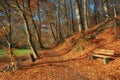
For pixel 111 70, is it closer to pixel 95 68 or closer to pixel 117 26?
pixel 95 68

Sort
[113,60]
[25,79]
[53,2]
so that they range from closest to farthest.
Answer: [25,79] → [113,60] → [53,2]

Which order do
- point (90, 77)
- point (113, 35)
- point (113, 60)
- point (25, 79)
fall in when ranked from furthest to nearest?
point (113, 35), point (113, 60), point (25, 79), point (90, 77)

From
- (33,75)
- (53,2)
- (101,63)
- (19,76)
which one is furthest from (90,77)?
(53,2)

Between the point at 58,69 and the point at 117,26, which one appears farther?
the point at 117,26

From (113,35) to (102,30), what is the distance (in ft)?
8.30

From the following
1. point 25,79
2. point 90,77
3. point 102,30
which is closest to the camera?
point 90,77

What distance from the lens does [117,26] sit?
14141mm

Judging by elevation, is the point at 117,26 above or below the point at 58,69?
above

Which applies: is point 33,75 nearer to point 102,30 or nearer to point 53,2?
point 102,30

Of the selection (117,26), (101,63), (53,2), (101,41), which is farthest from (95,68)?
(53,2)

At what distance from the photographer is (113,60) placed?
378 inches

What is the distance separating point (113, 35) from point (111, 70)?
5477mm

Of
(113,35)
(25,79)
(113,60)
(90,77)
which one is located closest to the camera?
(90,77)

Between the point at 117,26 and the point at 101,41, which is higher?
the point at 117,26
